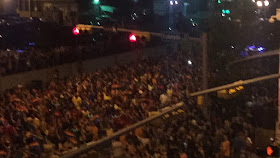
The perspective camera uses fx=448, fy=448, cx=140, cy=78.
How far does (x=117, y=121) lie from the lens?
43.1ft

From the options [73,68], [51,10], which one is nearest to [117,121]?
[73,68]

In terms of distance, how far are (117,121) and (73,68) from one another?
1493 centimetres

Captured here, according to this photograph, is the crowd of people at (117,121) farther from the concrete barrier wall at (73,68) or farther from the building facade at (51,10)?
the building facade at (51,10)

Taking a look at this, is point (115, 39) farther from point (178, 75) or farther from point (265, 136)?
point (265, 136)

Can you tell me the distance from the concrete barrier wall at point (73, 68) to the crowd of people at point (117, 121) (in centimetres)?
474

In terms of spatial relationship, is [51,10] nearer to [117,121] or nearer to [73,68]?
[73,68]

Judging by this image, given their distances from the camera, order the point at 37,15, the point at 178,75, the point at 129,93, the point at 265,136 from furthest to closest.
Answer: the point at 37,15
the point at 178,75
the point at 129,93
the point at 265,136

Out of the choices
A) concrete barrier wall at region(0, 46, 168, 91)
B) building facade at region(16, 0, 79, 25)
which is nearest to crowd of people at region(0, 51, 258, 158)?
concrete barrier wall at region(0, 46, 168, 91)

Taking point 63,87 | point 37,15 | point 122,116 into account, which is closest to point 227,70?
point 63,87

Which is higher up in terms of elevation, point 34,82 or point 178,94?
Result: point 178,94

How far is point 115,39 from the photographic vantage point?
3538cm

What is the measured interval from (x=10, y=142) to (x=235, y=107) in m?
7.87

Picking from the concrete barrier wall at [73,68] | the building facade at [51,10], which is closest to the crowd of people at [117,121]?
the concrete barrier wall at [73,68]

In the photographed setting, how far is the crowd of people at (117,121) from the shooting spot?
37.5 feet
